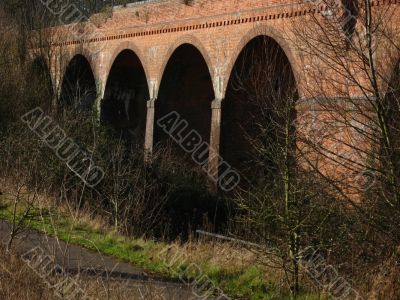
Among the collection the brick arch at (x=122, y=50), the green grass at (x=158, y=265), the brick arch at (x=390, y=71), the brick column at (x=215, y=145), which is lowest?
the green grass at (x=158, y=265)

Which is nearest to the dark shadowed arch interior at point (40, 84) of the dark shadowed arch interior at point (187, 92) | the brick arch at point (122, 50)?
the brick arch at point (122, 50)

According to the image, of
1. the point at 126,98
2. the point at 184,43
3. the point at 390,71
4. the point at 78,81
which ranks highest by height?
the point at 184,43

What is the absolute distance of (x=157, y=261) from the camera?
7660mm

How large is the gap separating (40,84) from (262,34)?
8256 mm

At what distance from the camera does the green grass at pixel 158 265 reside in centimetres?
645

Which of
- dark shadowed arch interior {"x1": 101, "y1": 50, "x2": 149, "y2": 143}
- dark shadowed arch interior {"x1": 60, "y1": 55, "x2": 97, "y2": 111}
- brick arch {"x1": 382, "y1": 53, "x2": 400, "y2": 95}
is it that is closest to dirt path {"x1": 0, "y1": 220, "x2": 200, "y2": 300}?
brick arch {"x1": 382, "y1": 53, "x2": 400, "y2": 95}

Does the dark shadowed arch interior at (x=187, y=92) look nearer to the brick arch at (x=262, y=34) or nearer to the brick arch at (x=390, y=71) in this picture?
the brick arch at (x=262, y=34)

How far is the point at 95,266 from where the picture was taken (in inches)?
260

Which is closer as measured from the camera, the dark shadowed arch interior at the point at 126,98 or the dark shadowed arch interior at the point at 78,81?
the dark shadowed arch interior at the point at 126,98

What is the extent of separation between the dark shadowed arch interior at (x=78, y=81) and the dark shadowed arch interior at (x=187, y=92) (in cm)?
388

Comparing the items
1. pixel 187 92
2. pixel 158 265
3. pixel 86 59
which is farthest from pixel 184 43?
pixel 158 265

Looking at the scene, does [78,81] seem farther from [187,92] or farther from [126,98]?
[187,92]

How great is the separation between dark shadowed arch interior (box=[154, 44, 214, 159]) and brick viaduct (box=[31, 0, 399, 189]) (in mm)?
28

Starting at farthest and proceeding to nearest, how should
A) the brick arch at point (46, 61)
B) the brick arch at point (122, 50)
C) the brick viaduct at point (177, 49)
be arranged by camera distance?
1. the brick arch at point (46, 61)
2. the brick arch at point (122, 50)
3. the brick viaduct at point (177, 49)
